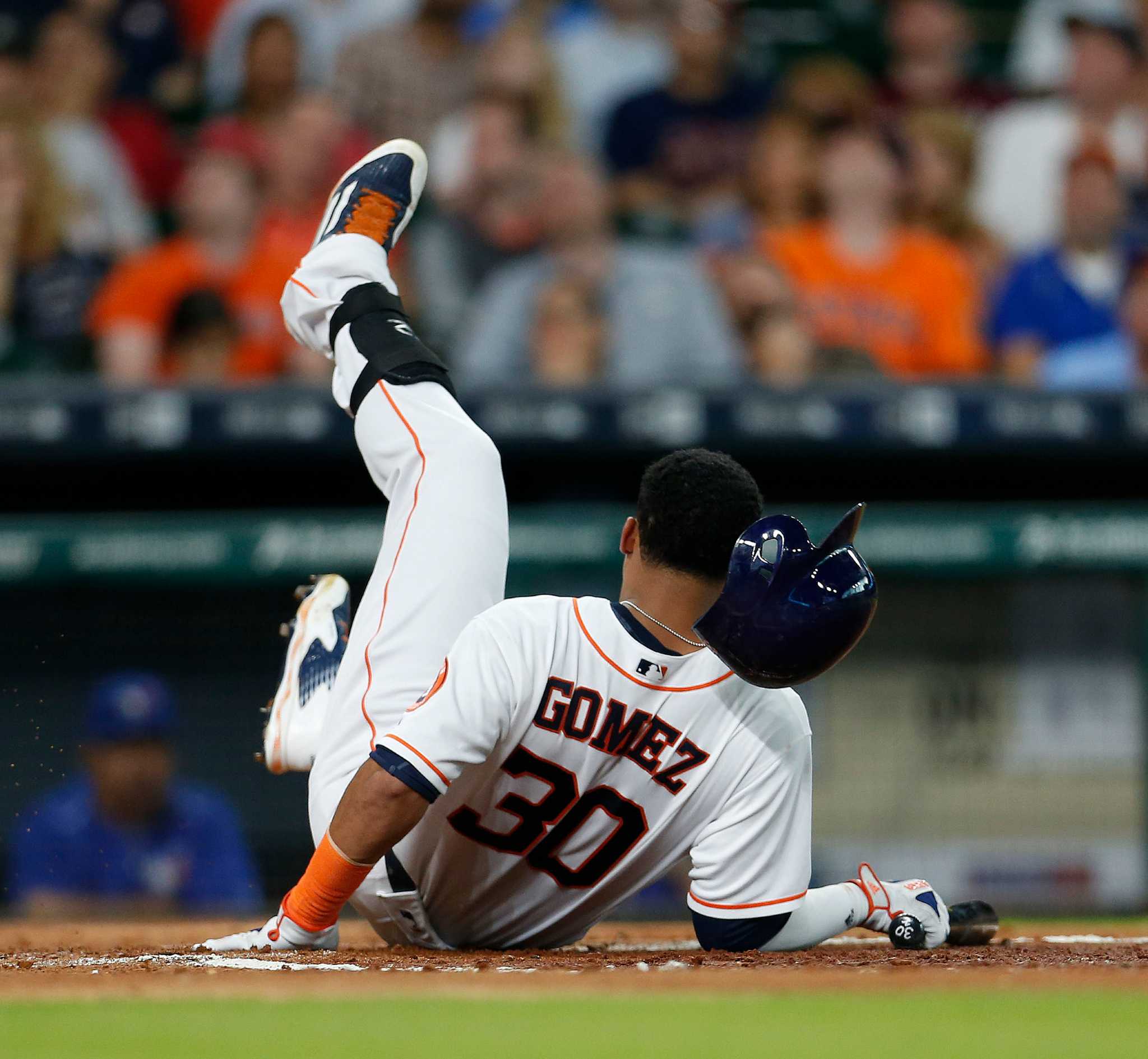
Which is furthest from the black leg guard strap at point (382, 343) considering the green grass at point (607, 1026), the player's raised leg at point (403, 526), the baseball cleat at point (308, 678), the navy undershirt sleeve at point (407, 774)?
the green grass at point (607, 1026)

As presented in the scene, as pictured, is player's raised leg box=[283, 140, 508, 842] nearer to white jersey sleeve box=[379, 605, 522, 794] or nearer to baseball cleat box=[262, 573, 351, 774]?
baseball cleat box=[262, 573, 351, 774]

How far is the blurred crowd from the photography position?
6223 millimetres

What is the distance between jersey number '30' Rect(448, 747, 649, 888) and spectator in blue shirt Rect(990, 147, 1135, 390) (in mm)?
3999

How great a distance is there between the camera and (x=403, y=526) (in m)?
3.05

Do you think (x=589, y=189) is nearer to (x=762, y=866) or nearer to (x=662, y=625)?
(x=662, y=625)

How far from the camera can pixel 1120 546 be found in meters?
5.88

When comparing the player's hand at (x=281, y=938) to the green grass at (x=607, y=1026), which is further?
the player's hand at (x=281, y=938)

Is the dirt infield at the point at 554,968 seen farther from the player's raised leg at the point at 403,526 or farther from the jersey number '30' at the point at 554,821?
the player's raised leg at the point at 403,526

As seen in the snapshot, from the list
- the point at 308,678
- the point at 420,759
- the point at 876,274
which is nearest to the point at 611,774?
the point at 420,759

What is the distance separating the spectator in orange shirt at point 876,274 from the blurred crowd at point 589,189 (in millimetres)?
12

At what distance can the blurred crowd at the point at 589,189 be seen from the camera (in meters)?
6.22

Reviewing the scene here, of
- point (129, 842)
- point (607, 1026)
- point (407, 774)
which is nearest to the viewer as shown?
point (607, 1026)

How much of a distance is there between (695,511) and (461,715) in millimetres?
488

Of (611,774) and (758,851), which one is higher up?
Result: (611,774)
